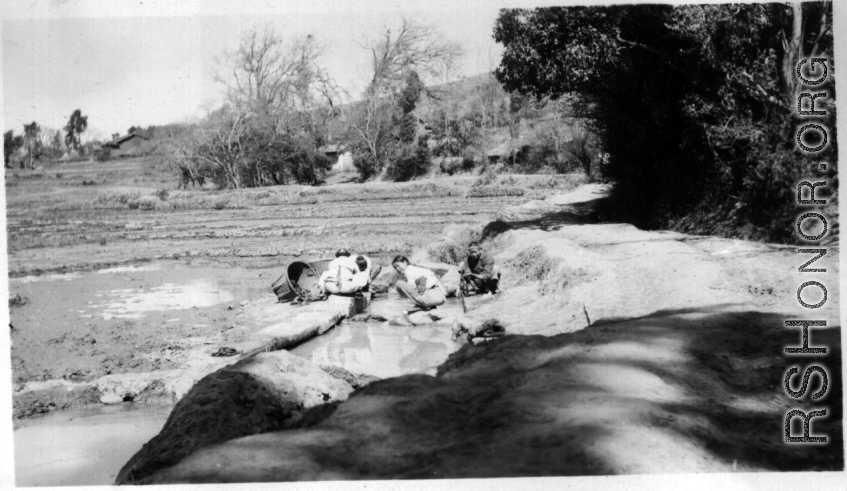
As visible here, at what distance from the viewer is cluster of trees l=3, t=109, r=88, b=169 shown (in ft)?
20.3

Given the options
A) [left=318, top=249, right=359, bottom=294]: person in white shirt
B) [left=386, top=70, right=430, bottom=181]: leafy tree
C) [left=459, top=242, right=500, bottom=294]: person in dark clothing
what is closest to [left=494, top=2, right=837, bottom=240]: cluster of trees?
[left=386, top=70, right=430, bottom=181]: leafy tree

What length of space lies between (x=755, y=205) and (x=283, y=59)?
4767 mm

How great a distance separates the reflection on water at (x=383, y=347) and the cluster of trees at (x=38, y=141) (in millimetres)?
2862

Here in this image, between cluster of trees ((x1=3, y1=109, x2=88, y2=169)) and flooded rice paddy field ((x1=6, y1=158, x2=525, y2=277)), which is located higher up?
cluster of trees ((x1=3, y1=109, x2=88, y2=169))

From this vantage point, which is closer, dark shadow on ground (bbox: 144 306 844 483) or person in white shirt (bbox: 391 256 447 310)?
dark shadow on ground (bbox: 144 306 844 483)

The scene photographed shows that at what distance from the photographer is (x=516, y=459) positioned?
396cm

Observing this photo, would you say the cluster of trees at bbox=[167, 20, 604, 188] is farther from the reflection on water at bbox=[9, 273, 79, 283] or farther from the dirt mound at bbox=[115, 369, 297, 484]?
the dirt mound at bbox=[115, 369, 297, 484]

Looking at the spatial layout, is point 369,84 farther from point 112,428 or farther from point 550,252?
point 112,428

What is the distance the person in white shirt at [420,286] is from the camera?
6.93 m

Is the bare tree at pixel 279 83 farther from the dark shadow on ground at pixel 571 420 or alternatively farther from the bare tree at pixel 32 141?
the dark shadow on ground at pixel 571 420

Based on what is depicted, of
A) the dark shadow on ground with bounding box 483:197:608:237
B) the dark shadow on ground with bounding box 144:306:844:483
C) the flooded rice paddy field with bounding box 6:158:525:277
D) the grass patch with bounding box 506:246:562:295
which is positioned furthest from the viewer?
the dark shadow on ground with bounding box 483:197:608:237

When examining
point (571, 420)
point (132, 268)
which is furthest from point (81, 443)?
point (571, 420)

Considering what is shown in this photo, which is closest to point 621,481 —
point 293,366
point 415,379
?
point 415,379

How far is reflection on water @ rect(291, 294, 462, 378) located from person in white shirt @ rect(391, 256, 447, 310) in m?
0.12
